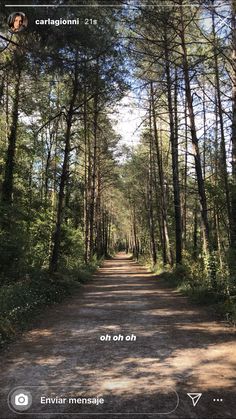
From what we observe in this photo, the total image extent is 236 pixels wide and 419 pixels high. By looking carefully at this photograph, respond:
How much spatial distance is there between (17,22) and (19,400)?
6.98 metres

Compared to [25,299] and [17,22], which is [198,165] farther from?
[17,22]

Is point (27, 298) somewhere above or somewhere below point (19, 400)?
above

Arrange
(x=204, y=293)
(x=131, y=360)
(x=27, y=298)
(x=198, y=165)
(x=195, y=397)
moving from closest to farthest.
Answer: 1. (x=195, y=397)
2. (x=131, y=360)
3. (x=27, y=298)
4. (x=204, y=293)
5. (x=198, y=165)

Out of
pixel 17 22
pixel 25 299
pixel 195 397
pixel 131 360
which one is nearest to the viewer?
pixel 195 397

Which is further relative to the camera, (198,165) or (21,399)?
(198,165)

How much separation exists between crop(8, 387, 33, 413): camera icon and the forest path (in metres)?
0.08

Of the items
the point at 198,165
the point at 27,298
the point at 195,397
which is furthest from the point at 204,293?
the point at 195,397

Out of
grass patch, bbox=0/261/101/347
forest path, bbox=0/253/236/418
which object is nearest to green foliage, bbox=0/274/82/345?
grass patch, bbox=0/261/101/347

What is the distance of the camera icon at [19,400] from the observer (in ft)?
13.1

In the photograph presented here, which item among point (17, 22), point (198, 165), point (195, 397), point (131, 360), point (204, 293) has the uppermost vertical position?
point (17, 22)

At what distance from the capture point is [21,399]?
13.5 feet

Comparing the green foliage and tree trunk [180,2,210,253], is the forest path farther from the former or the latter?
tree trunk [180,2,210,253]

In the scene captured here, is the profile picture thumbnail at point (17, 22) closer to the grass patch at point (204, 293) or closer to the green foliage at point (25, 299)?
the green foliage at point (25, 299)

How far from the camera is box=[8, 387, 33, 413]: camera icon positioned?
157 inches
